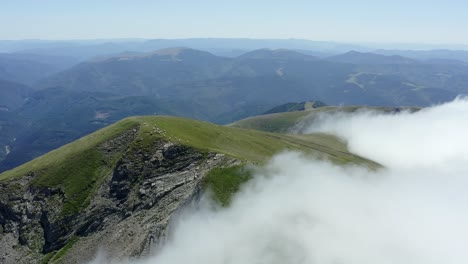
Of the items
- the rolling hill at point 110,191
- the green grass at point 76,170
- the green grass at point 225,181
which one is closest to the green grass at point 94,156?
the green grass at point 76,170

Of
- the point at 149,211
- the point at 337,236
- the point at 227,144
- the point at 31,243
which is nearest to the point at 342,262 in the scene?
the point at 337,236

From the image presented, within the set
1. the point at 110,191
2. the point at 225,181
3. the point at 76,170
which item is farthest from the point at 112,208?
the point at 225,181

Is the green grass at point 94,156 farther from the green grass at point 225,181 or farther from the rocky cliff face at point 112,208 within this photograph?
the green grass at point 225,181

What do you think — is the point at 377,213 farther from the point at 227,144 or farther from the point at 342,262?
the point at 227,144

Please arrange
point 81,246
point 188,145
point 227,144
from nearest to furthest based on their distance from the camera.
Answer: point 81,246 < point 188,145 < point 227,144

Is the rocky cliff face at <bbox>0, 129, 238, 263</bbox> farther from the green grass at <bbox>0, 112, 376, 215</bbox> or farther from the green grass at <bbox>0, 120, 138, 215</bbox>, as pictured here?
the green grass at <bbox>0, 112, 376, 215</bbox>

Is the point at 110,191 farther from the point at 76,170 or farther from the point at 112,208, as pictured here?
the point at 76,170
